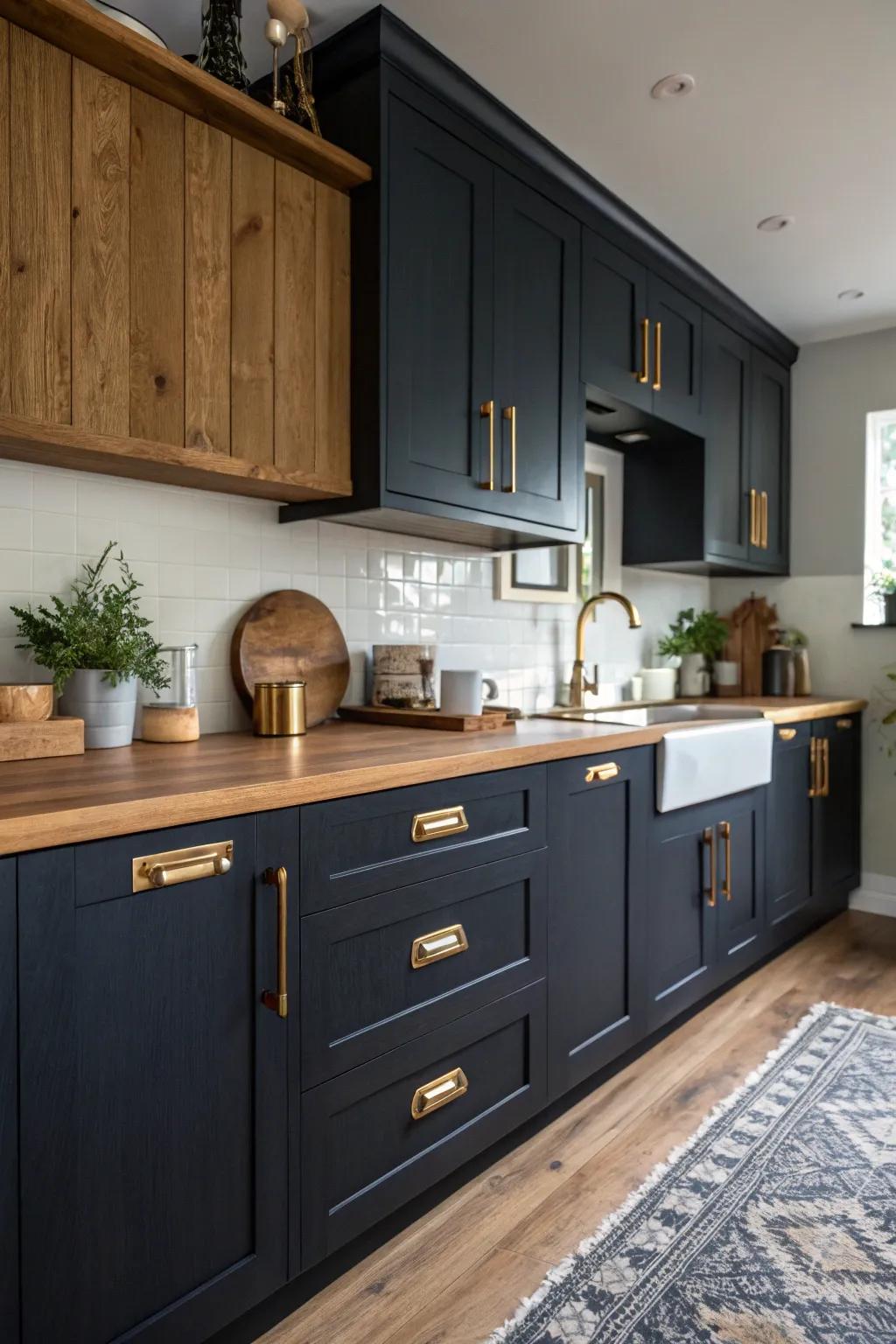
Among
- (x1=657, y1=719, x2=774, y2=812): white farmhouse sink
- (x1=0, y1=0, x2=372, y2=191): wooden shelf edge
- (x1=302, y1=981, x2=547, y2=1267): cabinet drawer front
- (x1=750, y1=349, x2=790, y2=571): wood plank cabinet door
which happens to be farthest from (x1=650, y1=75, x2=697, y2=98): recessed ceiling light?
(x1=302, y1=981, x2=547, y2=1267): cabinet drawer front

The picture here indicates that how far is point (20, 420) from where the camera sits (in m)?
1.49

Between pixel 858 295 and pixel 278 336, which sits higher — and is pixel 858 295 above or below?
above

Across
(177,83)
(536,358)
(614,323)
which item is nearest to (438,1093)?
(536,358)

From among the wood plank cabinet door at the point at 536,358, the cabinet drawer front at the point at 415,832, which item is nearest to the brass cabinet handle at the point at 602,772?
the cabinet drawer front at the point at 415,832

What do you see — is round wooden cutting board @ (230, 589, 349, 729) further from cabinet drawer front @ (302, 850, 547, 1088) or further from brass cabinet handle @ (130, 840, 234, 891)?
brass cabinet handle @ (130, 840, 234, 891)

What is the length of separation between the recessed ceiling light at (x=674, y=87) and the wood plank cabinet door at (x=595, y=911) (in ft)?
5.26

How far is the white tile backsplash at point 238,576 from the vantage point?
1.79 metres

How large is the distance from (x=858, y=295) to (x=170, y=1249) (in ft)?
12.4

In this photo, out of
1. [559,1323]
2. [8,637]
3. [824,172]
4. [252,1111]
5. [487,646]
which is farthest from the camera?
[487,646]

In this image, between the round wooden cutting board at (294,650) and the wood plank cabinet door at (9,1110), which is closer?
the wood plank cabinet door at (9,1110)

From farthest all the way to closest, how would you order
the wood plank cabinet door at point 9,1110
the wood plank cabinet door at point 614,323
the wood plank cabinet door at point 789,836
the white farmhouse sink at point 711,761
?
the wood plank cabinet door at point 789,836 < the wood plank cabinet door at point 614,323 < the white farmhouse sink at point 711,761 < the wood plank cabinet door at point 9,1110

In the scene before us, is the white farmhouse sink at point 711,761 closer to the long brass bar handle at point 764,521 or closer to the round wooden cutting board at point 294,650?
the round wooden cutting board at point 294,650

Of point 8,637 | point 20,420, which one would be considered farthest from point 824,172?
point 8,637

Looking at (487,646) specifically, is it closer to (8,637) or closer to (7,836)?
(8,637)
